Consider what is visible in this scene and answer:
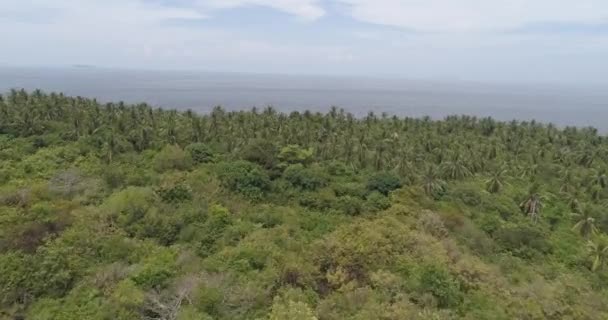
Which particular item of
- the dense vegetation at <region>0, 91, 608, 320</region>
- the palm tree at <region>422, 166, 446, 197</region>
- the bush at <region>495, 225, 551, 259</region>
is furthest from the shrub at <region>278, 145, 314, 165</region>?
the bush at <region>495, 225, 551, 259</region>

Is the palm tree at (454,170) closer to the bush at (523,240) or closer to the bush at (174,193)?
the bush at (523,240)

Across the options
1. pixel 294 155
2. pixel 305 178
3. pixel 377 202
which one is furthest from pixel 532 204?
pixel 294 155

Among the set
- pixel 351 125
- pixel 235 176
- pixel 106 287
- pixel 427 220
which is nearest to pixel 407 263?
pixel 427 220

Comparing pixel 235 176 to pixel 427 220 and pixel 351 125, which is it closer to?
pixel 427 220

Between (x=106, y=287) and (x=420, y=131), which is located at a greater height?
(x=420, y=131)

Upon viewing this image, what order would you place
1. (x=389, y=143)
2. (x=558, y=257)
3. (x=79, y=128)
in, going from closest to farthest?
(x=558, y=257) → (x=79, y=128) → (x=389, y=143)

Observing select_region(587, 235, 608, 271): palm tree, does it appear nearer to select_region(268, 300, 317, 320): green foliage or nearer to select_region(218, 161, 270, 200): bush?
select_region(218, 161, 270, 200): bush
